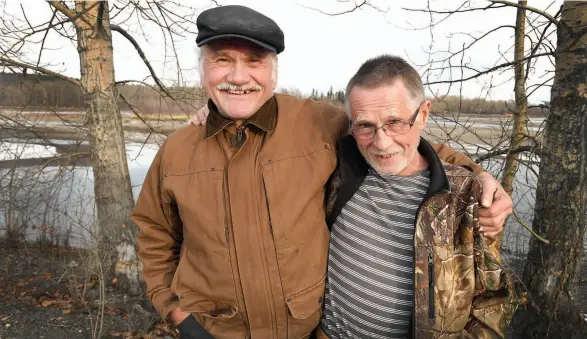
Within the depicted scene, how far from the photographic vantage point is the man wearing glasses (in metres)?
1.72

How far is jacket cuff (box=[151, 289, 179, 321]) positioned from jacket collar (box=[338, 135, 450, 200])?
3.68ft

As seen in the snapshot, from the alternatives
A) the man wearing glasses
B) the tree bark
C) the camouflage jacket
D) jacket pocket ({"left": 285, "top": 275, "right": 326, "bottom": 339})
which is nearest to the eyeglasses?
the man wearing glasses

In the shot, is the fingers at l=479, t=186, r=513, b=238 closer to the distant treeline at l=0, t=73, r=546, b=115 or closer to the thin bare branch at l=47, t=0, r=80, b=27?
the distant treeline at l=0, t=73, r=546, b=115

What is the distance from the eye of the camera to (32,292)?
5453mm

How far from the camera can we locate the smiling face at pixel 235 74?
74.2 inches

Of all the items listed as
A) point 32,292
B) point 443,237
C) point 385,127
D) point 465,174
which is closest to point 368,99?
point 385,127

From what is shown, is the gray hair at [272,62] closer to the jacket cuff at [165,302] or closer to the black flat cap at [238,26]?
the black flat cap at [238,26]

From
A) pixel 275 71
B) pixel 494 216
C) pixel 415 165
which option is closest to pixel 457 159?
pixel 415 165

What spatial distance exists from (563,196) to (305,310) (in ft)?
10.1

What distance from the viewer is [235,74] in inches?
74.0

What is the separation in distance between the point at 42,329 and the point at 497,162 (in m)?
5.43

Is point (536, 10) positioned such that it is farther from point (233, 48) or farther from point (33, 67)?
point (33, 67)

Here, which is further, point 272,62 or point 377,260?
point 272,62

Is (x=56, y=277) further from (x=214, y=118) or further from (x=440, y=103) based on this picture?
(x=440, y=103)
